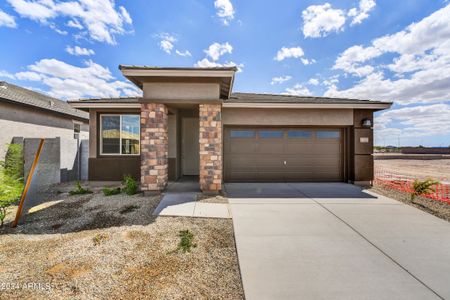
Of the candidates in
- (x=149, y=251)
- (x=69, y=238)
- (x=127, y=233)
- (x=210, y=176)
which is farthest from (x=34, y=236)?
(x=210, y=176)

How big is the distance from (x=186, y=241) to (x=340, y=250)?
2600 millimetres

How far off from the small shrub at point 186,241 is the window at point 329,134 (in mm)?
7196

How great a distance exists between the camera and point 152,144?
6.30m

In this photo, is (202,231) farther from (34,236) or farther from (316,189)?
(316,189)

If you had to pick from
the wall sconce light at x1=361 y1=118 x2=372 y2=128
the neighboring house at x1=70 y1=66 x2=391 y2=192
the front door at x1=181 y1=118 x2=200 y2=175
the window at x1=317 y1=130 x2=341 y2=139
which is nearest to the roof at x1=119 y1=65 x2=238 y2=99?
the neighboring house at x1=70 y1=66 x2=391 y2=192

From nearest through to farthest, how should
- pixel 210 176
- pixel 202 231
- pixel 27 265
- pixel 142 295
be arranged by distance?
pixel 142 295 < pixel 27 265 < pixel 202 231 < pixel 210 176

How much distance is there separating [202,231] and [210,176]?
2600mm

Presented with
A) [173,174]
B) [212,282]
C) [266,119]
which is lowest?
[212,282]

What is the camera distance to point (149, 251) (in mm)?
3221

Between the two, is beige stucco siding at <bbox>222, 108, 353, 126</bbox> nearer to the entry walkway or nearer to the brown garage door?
the brown garage door

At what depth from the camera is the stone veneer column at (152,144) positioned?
247 inches

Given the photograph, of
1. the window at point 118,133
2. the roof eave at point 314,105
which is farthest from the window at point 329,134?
the window at point 118,133

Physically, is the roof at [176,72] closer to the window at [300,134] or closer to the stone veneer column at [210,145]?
the stone veneer column at [210,145]

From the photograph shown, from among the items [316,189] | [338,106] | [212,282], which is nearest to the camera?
[212,282]
